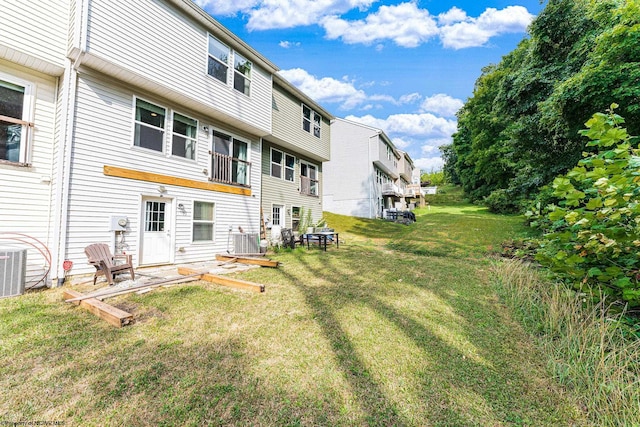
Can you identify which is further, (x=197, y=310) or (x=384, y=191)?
(x=384, y=191)

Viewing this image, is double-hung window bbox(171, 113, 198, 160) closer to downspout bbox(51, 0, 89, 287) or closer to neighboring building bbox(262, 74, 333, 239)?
downspout bbox(51, 0, 89, 287)

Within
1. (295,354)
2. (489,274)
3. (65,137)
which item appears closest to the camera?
(295,354)

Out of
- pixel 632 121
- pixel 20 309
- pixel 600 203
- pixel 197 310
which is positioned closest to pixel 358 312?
pixel 197 310

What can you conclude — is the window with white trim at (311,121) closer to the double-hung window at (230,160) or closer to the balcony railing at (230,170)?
the double-hung window at (230,160)

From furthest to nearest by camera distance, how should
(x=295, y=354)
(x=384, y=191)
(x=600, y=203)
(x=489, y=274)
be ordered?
→ (x=384, y=191), (x=489, y=274), (x=295, y=354), (x=600, y=203)

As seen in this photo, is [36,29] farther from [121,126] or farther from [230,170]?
[230,170]

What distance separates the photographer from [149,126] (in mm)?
7164

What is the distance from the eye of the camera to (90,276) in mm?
5754

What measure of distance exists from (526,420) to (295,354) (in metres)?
2.15

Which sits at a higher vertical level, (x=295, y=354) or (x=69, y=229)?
(x=69, y=229)

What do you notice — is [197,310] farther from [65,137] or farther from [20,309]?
[65,137]

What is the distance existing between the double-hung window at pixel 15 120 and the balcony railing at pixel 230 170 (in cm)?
422

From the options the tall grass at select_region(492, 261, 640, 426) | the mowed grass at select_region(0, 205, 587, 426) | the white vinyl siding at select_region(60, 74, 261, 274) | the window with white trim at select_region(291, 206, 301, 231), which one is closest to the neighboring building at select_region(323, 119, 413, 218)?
the window with white trim at select_region(291, 206, 301, 231)

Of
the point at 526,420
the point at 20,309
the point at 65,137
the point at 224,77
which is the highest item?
the point at 224,77
